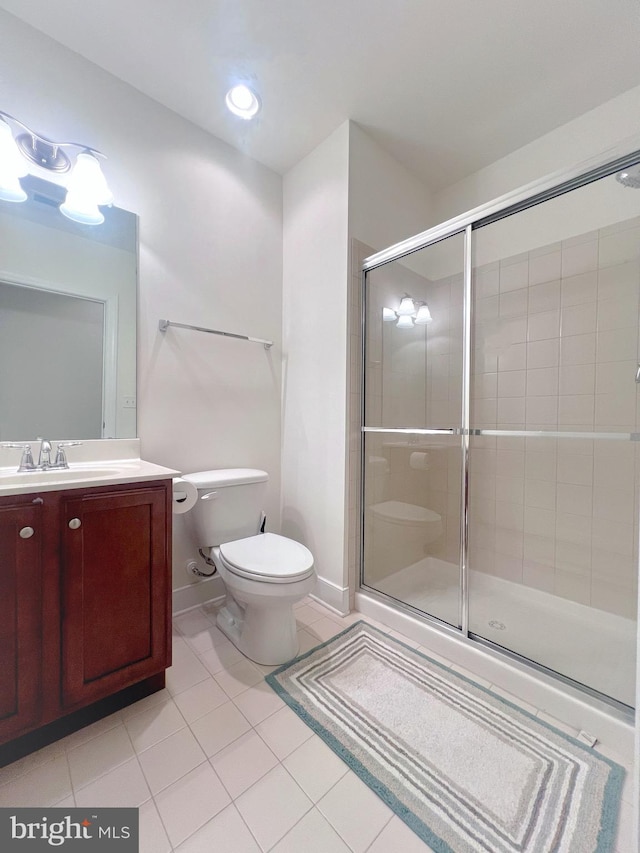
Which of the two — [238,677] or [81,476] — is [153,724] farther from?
[81,476]

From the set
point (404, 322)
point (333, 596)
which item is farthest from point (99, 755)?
point (404, 322)

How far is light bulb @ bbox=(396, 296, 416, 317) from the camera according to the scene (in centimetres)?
206

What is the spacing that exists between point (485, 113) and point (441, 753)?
277cm

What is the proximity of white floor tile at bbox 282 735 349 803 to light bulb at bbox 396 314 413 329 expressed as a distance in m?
1.96

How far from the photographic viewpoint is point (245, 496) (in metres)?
1.80

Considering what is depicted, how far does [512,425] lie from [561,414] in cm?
23

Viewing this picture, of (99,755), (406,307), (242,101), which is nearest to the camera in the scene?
(99,755)

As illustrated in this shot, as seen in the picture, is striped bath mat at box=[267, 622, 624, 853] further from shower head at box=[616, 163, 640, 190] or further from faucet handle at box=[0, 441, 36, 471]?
shower head at box=[616, 163, 640, 190]

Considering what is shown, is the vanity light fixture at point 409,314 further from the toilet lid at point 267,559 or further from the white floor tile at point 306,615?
the white floor tile at point 306,615

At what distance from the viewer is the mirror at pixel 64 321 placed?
4.48 ft

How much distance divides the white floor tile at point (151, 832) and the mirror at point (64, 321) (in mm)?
1274

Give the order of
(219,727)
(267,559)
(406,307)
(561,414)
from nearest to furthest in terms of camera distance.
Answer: (219,727), (267,559), (561,414), (406,307)

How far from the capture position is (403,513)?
7.02 feet

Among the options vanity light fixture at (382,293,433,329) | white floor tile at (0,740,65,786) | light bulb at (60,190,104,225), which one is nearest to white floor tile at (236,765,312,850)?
white floor tile at (0,740,65,786)
